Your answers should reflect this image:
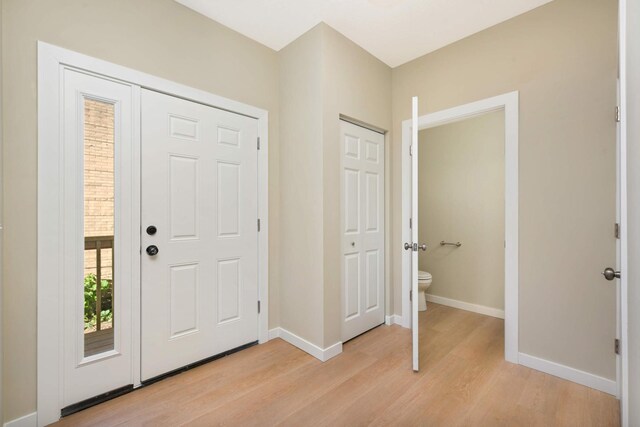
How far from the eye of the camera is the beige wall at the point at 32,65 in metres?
1.50

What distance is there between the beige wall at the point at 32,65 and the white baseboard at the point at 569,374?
3189mm

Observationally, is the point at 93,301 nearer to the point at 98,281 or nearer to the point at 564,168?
the point at 98,281

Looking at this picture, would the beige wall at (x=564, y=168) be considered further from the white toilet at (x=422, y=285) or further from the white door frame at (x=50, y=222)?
the white door frame at (x=50, y=222)

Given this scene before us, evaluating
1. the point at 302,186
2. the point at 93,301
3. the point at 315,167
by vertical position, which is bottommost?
the point at 93,301

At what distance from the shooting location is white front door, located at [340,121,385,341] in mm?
2604

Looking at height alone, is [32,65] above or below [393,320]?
above

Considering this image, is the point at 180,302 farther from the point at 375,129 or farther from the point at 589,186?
the point at 589,186

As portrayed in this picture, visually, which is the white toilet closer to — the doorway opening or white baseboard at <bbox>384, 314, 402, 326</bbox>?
the doorway opening

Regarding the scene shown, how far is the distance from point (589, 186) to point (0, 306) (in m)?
3.52

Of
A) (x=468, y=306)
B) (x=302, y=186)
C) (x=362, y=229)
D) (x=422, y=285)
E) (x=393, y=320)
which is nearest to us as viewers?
(x=302, y=186)

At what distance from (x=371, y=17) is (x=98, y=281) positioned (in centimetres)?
272

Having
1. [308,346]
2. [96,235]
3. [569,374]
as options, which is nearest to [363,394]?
[308,346]

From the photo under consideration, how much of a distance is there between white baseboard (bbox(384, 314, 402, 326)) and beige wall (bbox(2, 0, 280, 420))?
8.83 ft

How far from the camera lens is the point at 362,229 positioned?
9.10 ft
